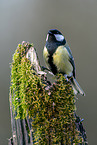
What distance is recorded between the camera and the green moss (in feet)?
3.49

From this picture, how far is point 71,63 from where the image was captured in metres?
1.67

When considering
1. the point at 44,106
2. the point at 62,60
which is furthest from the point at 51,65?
the point at 44,106

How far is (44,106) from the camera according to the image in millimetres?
1091

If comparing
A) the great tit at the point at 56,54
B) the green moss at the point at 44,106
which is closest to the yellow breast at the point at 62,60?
the great tit at the point at 56,54

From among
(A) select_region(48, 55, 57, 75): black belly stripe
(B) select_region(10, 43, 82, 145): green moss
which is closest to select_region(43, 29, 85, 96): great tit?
(A) select_region(48, 55, 57, 75): black belly stripe

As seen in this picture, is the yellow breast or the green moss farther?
the yellow breast

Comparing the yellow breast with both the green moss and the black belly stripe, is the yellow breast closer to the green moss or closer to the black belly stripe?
the black belly stripe

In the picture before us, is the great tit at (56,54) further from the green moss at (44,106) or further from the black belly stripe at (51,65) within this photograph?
the green moss at (44,106)

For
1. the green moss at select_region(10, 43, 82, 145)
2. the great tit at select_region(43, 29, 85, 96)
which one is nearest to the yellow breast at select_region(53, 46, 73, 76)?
the great tit at select_region(43, 29, 85, 96)

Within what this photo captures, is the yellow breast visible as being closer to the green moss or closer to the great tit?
the great tit

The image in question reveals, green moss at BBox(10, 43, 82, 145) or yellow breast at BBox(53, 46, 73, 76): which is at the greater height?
yellow breast at BBox(53, 46, 73, 76)

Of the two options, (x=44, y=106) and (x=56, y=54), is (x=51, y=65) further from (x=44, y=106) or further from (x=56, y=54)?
(x=44, y=106)
